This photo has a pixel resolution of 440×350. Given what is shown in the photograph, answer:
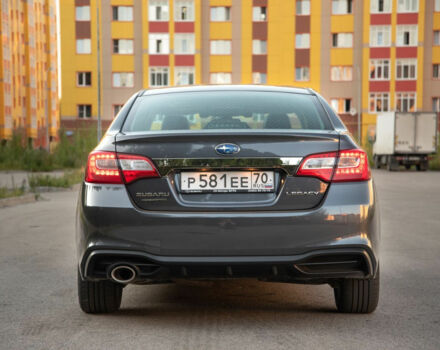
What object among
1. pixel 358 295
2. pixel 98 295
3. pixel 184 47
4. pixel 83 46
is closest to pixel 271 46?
pixel 184 47

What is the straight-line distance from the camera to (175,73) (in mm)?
62906

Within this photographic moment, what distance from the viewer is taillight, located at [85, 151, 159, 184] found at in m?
4.35

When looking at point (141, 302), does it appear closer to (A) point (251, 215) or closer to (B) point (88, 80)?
(A) point (251, 215)

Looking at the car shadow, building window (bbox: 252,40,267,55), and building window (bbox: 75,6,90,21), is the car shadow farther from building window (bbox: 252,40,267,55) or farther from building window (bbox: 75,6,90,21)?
building window (bbox: 75,6,90,21)

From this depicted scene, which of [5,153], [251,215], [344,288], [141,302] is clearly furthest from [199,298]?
[5,153]

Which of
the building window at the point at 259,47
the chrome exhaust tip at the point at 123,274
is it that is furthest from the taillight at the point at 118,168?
the building window at the point at 259,47

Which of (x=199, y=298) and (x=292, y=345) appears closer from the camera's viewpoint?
(x=292, y=345)

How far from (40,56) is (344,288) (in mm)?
80047

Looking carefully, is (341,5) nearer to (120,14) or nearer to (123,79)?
(120,14)

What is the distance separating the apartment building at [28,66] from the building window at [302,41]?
20736 mm

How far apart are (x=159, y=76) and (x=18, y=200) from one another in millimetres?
48429

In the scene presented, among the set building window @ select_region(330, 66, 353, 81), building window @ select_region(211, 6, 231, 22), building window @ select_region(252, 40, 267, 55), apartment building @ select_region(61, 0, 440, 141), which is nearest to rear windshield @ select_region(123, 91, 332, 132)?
apartment building @ select_region(61, 0, 440, 141)

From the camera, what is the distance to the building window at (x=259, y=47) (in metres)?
62.7

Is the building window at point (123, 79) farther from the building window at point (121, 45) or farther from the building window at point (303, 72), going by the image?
the building window at point (303, 72)
